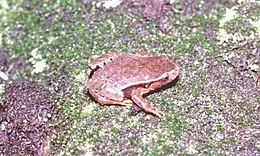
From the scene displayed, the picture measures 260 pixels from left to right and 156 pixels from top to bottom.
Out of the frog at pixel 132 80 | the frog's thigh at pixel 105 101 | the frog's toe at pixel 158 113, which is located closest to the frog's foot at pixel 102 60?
the frog at pixel 132 80

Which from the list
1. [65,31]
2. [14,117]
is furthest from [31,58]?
[14,117]

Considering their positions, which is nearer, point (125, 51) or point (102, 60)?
point (102, 60)

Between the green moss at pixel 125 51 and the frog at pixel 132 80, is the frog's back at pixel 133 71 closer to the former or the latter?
the frog at pixel 132 80

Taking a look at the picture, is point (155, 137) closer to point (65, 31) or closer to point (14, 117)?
point (14, 117)

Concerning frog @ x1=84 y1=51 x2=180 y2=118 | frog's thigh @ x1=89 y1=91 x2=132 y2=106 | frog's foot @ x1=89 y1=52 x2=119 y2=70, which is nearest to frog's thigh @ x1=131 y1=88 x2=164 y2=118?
frog @ x1=84 y1=51 x2=180 y2=118

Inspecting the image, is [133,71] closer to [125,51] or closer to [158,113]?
[158,113]

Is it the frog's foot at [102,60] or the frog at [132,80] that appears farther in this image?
the frog's foot at [102,60]

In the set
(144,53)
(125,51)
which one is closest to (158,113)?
(144,53)
